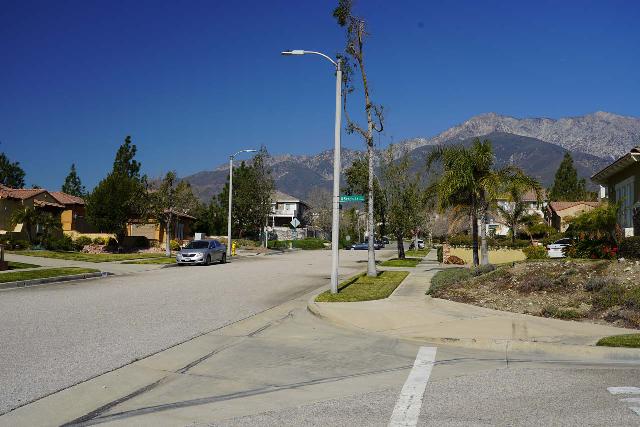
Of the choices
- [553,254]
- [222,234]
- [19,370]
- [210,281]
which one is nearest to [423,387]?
[19,370]

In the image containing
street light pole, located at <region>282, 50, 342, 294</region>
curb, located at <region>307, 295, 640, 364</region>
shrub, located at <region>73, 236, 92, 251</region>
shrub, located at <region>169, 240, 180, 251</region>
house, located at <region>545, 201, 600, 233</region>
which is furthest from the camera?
house, located at <region>545, 201, 600, 233</region>

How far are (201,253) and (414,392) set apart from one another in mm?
27893

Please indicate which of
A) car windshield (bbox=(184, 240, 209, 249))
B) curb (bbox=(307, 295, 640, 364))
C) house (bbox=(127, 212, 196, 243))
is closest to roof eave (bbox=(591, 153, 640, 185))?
curb (bbox=(307, 295, 640, 364))

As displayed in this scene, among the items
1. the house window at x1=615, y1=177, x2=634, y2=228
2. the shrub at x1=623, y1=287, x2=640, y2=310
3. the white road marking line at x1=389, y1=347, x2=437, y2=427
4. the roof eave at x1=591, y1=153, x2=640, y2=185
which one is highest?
the roof eave at x1=591, y1=153, x2=640, y2=185

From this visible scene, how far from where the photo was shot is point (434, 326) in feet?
37.8

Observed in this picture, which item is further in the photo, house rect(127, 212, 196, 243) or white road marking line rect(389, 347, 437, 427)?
house rect(127, 212, 196, 243)

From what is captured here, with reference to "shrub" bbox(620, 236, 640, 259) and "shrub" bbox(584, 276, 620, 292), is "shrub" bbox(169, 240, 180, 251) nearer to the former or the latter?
"shrub" bbox(620, 236, 640, 259)

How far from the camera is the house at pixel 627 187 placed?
2653 centimetres

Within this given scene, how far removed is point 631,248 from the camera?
18969 mm

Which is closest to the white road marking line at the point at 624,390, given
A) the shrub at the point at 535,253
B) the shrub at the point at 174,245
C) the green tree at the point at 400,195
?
the shrub at the point at 535,253

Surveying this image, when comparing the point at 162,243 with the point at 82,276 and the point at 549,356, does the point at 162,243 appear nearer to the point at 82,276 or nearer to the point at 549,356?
the point at 82,276

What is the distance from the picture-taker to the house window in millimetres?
28438

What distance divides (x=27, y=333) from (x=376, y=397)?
21.4ft

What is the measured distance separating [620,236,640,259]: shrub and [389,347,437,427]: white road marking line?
1172 centimetres
